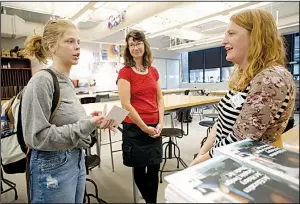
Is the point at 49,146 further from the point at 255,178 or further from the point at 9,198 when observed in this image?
the point at 9,198

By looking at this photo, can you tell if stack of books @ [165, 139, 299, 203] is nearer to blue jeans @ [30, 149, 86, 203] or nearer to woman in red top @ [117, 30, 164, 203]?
blue jeans @ [30, 149, 86, 203]

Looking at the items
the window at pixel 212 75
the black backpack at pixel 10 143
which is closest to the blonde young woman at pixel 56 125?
the black backpack at pixel 10 143

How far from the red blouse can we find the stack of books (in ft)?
3.17

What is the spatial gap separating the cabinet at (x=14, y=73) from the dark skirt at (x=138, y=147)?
400cm

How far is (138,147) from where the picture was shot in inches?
55.6

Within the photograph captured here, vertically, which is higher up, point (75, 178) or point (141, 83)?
point (141, 83)

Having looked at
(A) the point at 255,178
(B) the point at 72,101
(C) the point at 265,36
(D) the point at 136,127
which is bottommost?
(D) the point at 136,127

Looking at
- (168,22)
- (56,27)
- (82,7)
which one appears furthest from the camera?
(168,22)

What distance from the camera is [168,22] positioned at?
516 cm

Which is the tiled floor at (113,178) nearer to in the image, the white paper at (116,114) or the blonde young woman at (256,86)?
the white paper at (116,114)

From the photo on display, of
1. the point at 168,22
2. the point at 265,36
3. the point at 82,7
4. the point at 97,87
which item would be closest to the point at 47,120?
the point at 265,36

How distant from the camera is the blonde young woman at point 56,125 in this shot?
28.9 inches

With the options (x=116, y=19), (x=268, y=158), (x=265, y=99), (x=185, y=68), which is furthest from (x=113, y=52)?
(x=268, y=158)

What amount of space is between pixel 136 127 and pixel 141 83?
29cm
